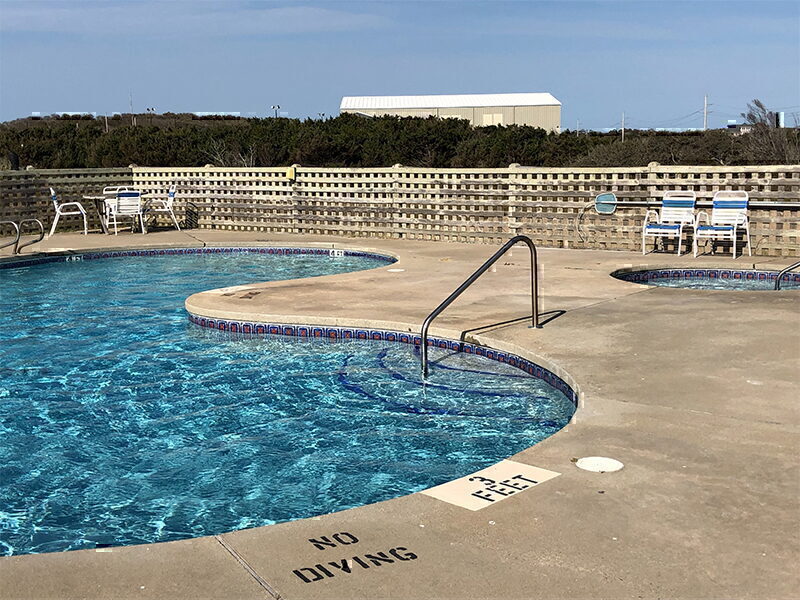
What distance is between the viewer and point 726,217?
11.3 meters

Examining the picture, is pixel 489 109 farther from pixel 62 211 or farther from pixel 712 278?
pixel 712 278

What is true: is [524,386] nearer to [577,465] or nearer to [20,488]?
[577,465]

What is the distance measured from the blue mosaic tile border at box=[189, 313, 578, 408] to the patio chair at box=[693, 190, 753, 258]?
18.1ft

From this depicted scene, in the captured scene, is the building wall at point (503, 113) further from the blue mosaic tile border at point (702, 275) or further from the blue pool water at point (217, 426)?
the blue pool water at point (217, 426)

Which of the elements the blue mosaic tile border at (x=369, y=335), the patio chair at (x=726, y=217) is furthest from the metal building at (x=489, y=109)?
the blue mosaic tile border at (x=369, y=335)

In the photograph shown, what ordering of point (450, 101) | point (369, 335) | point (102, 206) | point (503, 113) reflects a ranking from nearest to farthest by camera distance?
point (369, 335) → point (102, 206) → point (503, 113) → point (450, 101)

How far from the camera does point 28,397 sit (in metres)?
6.39

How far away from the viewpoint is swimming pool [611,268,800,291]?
1038 cm

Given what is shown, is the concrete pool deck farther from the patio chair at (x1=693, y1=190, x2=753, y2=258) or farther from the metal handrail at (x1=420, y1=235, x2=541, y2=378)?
the patio chair at (x1=693, y1=190, x2=753, y2=258)

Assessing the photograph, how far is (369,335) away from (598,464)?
3.78 meters

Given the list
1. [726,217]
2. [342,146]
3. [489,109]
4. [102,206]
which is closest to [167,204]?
[102,206]

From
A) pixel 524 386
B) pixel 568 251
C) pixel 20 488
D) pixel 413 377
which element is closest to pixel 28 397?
pixel 20 488

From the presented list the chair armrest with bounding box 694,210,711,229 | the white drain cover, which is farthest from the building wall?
the white drain cover

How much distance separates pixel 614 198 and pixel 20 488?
9203 mm
